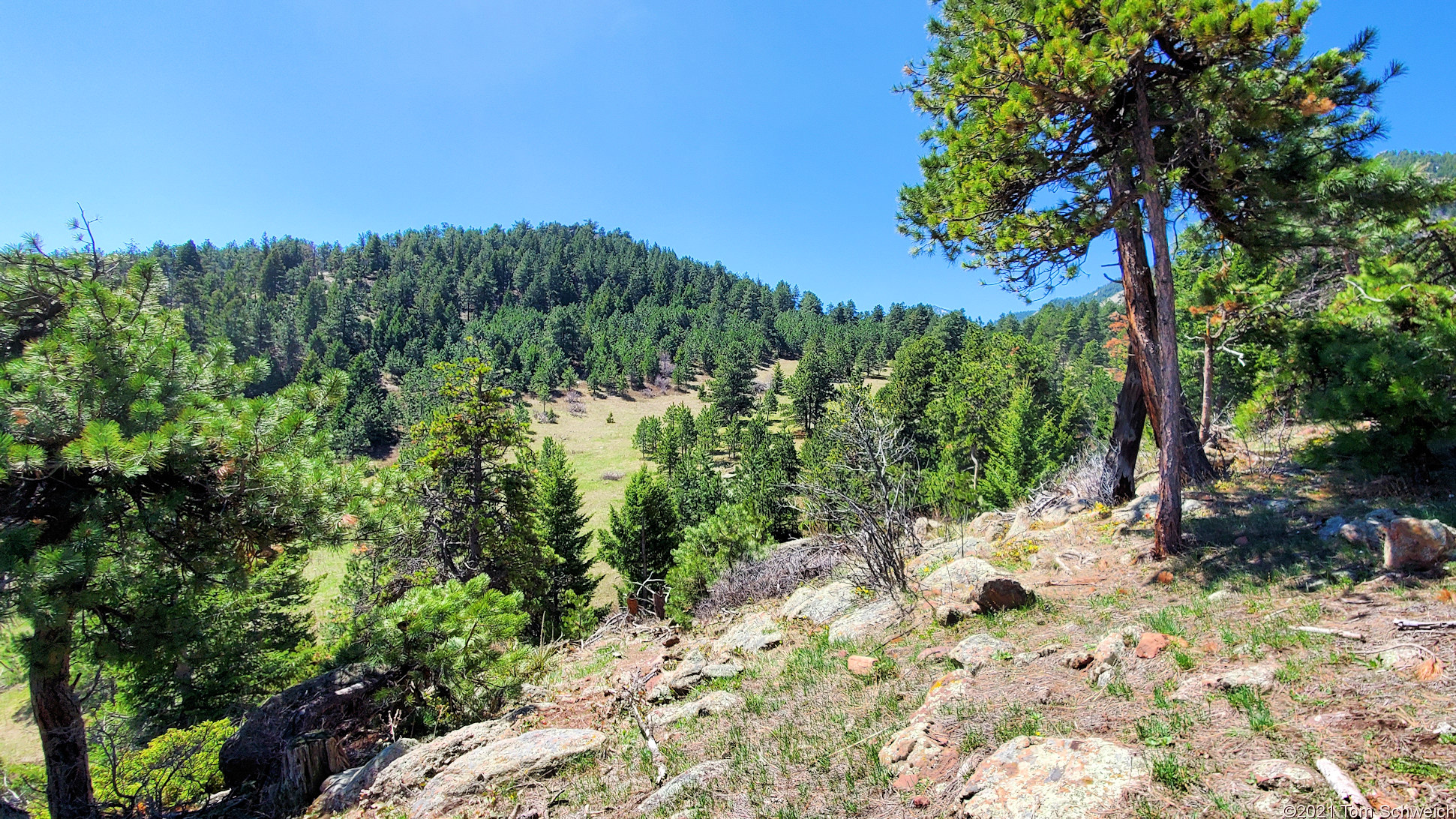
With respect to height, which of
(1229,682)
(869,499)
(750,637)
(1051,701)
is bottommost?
(750,637)

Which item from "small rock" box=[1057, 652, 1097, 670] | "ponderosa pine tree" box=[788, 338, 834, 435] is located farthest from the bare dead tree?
"ponderosa pine tree" box=[788, 338, 834, 435]

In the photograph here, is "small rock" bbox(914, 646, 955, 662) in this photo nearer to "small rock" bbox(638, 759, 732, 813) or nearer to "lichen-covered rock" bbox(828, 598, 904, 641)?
"lichen-covered rock" bbox(828, 598, 904, 641)

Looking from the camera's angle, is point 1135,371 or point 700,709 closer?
point 700,709

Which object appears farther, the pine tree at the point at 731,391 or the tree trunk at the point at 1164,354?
the pine tree at the point at 731,391

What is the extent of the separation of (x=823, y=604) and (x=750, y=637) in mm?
1289

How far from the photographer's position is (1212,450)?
1195 centimetres

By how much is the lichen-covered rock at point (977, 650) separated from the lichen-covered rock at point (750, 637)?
2.93 m

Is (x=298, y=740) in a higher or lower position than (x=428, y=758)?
higher

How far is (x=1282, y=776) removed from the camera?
105 inches

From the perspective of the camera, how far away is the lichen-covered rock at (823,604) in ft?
27.6

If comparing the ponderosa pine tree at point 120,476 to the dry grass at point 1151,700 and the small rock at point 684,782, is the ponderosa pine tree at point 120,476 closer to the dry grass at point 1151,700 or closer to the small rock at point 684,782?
the dry grass at point 1151,700

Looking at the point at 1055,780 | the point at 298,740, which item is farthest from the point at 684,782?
the point at 298,740

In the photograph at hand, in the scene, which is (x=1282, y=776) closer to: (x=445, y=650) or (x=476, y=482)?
(x=445, y=650)

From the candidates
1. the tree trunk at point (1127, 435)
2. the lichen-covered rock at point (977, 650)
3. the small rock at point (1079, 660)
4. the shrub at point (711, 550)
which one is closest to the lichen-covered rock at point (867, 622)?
the lichen-covered rock at point (977, 650)
